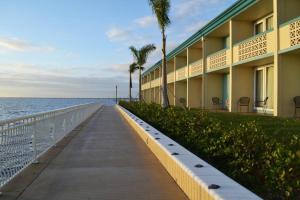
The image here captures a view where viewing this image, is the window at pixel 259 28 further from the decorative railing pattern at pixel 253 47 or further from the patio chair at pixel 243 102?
the patio chair at pixel 243 102

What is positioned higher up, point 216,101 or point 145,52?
point 145,52

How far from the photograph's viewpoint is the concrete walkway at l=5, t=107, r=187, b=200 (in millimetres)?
6266

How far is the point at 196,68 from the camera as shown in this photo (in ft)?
101

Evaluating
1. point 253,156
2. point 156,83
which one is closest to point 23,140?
point 253,156

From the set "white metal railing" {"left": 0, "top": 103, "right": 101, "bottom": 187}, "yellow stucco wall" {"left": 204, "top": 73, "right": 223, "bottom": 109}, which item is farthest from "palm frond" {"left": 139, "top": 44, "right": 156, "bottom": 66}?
"white metal railing" {"left": 0, "top": 103, "right": 101, "bottom": 187}

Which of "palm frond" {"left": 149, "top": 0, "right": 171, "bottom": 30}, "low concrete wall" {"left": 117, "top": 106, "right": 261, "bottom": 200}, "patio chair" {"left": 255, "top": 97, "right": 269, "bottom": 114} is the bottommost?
"low concrete wall" {"left": 117, "top": 106, "right": 261, "bottom": 200}

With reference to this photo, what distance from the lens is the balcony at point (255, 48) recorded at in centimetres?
1844

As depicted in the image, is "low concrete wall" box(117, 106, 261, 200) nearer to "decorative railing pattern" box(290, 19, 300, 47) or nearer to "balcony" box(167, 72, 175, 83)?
"decorative railing pattern" box(290, 19, 300, 47)

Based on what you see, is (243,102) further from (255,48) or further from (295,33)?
(295,33)

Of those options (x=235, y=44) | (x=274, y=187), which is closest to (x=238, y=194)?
(x=274, y=187)

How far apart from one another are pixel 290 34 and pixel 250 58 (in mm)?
4184

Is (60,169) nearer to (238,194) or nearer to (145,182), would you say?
(145,182)

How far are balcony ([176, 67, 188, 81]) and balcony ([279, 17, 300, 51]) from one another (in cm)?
1724

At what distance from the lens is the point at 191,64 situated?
32344 mm
